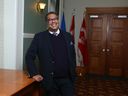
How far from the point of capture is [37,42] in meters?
2.71

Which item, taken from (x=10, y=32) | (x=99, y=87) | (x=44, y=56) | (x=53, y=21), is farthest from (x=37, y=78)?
(x=99, y=87)

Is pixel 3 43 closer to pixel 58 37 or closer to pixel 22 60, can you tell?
pixel 22 60

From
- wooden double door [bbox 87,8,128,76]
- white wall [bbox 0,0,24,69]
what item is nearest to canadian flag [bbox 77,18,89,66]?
wooden double door [bbox 87,8,128,76]

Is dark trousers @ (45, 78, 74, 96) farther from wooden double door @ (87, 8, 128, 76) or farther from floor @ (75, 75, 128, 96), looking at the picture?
wooden double door @ (87, 8, 128, 76)

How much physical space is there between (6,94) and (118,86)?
5012 mm

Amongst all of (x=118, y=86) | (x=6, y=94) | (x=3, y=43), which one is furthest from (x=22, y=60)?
(x=118, y=86)

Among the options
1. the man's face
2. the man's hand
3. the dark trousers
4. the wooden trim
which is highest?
the wooden trim

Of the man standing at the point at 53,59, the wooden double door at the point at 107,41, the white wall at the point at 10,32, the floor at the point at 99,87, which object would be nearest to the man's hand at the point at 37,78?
the man standing at the point at 53,59

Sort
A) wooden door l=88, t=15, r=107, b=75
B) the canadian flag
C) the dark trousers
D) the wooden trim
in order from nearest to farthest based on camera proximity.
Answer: the dark trousers < the canadian flag < the wooden trim < wooden door l=88, t=15, r=107, b=75

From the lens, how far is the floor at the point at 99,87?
17.9 feet

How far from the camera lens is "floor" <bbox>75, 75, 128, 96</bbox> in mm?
5470

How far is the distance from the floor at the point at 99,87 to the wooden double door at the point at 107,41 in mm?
404

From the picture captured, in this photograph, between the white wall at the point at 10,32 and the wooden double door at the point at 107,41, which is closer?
the white wall at the point at 10,32

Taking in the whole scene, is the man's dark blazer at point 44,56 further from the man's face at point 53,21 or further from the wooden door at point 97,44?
the wooden door at point 97,44
